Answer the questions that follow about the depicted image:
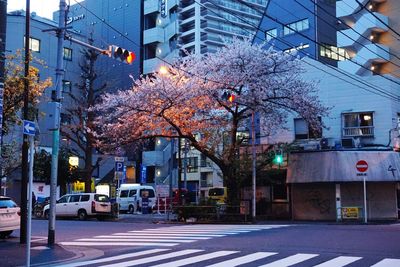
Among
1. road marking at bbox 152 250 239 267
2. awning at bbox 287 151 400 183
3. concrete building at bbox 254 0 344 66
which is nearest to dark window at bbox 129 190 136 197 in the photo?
awning at bbox 287 151 400 183

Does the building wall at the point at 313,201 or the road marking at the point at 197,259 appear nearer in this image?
the road marking at the point at 197,259

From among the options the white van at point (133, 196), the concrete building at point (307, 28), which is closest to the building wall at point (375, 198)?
the white van at point (133, 196)

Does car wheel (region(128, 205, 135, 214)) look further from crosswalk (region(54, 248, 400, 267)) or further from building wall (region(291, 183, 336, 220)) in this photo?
crosswalk (region(54, 248, 400, 267))

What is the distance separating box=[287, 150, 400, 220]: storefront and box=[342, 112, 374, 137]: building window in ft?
19.6

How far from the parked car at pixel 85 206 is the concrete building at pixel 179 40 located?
59.4 ft

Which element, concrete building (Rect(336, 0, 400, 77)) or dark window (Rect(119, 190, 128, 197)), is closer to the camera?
dark window (Rect(119, 190, 128, 197))

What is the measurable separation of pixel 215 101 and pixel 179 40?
2045 inches

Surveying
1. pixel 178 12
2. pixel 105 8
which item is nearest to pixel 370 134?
pixel 105 8

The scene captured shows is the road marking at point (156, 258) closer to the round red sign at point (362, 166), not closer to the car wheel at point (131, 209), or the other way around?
the round red sign at point (362, 166)

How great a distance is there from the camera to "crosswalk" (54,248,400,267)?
11.1 m

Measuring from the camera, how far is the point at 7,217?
18203mm

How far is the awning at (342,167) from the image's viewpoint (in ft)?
93.4

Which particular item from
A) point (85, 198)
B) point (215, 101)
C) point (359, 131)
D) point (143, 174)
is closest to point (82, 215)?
point (85, 198)

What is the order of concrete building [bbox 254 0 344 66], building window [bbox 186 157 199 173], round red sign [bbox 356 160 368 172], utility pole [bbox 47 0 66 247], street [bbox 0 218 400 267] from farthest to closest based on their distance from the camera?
building window [bbox 186 157 199 173], concrete building [bbox 254 0 344 66], round red sign [bbox 356 160 368 172], utility pole [bbox 47 0 66 247], street [bbox 0 218 400 267]
